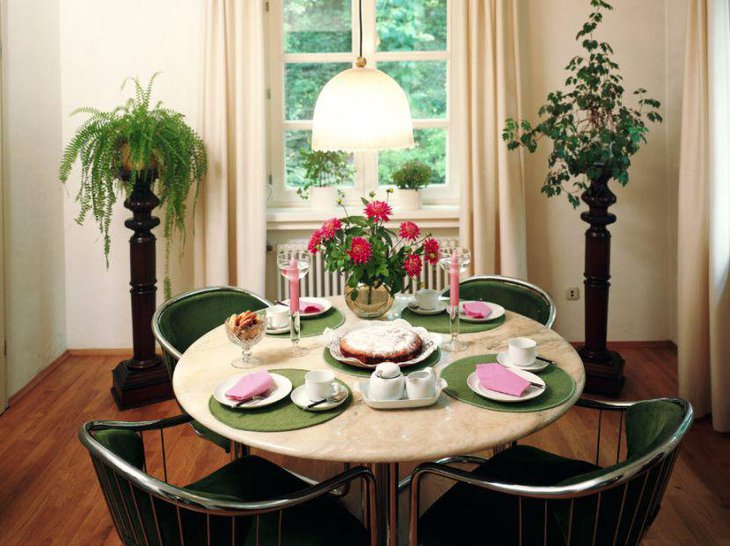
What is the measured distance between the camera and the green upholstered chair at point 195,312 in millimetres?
2406

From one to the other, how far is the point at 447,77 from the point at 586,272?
1368 millimetres

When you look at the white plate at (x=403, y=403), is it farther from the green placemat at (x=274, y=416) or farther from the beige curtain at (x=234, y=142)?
the beige curtain at (x=234, y=142)

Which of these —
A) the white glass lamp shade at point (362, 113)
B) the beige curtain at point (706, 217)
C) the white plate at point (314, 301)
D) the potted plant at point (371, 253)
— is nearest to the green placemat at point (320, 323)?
the white plate at point (314, 301)

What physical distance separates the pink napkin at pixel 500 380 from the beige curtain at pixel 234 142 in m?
2.15

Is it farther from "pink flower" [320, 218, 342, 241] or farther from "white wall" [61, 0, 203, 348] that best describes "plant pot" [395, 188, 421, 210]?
"pink flower" [320, 218, 342, 241]

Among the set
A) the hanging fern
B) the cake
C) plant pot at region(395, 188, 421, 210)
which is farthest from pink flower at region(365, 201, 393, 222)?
plant pot at region(395, 188, 421, 210)

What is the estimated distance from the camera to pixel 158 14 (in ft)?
12.5

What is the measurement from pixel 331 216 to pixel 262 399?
2279mm

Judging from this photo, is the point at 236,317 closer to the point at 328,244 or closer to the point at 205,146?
the point at 328,244

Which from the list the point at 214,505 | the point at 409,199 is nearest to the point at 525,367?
the point at 214,505

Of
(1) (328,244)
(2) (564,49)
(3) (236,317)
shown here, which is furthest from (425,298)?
(2) (564,49)

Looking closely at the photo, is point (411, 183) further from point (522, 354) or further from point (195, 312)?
point (522, 354)

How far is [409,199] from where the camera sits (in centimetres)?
391

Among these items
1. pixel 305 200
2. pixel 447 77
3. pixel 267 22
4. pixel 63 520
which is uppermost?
pixel 267 22
